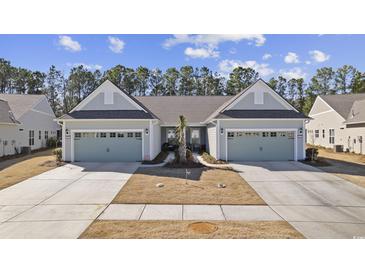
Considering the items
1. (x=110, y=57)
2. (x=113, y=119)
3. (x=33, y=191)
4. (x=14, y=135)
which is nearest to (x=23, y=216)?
(x=33, y=191)

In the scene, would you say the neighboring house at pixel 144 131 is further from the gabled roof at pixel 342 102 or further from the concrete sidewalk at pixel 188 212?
the gabled roof at pixel 342 102

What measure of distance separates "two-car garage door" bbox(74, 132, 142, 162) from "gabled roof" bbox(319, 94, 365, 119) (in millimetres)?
20025

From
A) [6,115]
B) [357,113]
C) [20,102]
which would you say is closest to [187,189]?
[6,115]

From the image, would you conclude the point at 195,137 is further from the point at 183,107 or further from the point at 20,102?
the point at 20,102

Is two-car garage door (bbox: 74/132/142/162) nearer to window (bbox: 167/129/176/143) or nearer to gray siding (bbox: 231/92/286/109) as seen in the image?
gray siding (bbox: 231/92/286/109)

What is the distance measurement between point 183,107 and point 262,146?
35.0ft

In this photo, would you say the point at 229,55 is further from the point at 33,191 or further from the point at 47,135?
the point at 47,135

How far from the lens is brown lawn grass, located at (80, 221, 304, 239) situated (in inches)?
227

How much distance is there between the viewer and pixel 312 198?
29.3ft

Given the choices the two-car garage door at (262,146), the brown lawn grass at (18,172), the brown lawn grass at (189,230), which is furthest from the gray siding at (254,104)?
the brown lawn grass at (18,172)

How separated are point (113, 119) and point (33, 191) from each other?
7067 mm

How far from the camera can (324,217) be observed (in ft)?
23.3

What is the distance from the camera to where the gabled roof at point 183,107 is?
23.3m
